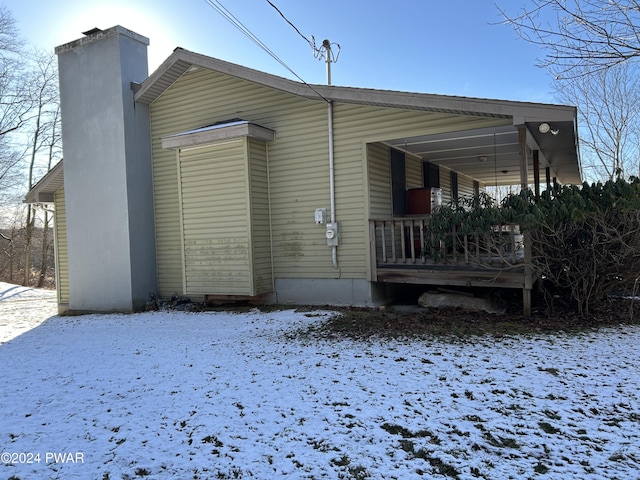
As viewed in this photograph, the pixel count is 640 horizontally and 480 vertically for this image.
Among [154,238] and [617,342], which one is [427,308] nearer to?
[617,342]

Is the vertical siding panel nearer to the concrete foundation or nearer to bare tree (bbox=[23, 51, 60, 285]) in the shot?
the concrete foundation

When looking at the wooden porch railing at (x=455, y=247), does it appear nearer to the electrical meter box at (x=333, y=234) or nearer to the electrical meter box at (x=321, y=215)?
the electrical meter box at (x=333, y=234)

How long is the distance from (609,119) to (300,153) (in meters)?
17.4

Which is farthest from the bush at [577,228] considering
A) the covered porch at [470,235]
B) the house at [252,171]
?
the house at [252,171]

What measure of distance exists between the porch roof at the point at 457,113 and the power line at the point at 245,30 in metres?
0.15

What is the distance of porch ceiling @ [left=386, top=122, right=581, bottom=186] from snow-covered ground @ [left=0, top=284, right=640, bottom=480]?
11.4 ft

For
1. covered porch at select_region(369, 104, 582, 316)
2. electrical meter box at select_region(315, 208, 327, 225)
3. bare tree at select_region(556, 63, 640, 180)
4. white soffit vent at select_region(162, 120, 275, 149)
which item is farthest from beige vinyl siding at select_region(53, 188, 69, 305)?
bare tree at select_region(556, 63, 640, 180)

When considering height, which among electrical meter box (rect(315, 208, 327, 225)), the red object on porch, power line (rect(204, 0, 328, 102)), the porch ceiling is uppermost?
power line (rect(204, 0, 328, 102))

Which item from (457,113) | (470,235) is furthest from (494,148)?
(470,235)

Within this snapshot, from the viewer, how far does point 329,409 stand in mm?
3396

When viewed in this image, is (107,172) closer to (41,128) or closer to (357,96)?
(357,96)

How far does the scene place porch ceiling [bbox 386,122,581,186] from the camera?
7.34 m

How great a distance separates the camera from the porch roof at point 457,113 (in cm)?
612

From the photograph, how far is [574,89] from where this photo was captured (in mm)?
17891
